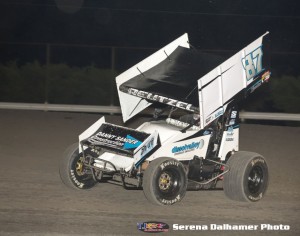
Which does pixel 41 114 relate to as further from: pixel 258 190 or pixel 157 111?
pixel 258 190

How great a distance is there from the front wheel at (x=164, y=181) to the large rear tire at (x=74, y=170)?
1192mm

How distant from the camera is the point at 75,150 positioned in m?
9.05

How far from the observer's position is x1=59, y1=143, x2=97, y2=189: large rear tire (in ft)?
29.6

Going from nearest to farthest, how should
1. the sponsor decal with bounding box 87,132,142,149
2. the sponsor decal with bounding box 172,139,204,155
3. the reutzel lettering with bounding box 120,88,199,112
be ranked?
the sponsor decal with bounding box 87,132,142,149 → the reutzel lettering with bounding box 120,88,199,112 → the sponsor decal with bounding box 172,139,204,155

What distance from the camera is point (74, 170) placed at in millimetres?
9094

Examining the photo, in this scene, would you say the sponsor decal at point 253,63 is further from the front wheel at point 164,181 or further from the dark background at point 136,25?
the dark background at point 136,25

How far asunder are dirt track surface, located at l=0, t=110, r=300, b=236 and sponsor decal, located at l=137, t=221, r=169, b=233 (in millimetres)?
82

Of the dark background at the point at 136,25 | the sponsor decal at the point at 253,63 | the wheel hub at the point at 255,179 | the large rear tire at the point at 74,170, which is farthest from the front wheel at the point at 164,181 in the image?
the dark background at the point at 136,25

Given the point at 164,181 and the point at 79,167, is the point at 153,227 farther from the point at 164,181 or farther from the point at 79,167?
the point at 79,167

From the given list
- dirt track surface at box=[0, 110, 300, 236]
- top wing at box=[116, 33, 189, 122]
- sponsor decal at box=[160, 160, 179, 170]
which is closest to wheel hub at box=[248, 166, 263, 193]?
dirt track surface at box=[0, 110, 300, 236]

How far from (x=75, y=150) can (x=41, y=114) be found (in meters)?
8.40

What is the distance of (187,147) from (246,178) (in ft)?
2.90

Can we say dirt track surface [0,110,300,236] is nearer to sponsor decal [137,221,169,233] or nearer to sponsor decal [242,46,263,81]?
sponsor decal [137,221,169,233]

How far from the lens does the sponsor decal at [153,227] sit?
25.0 feet
